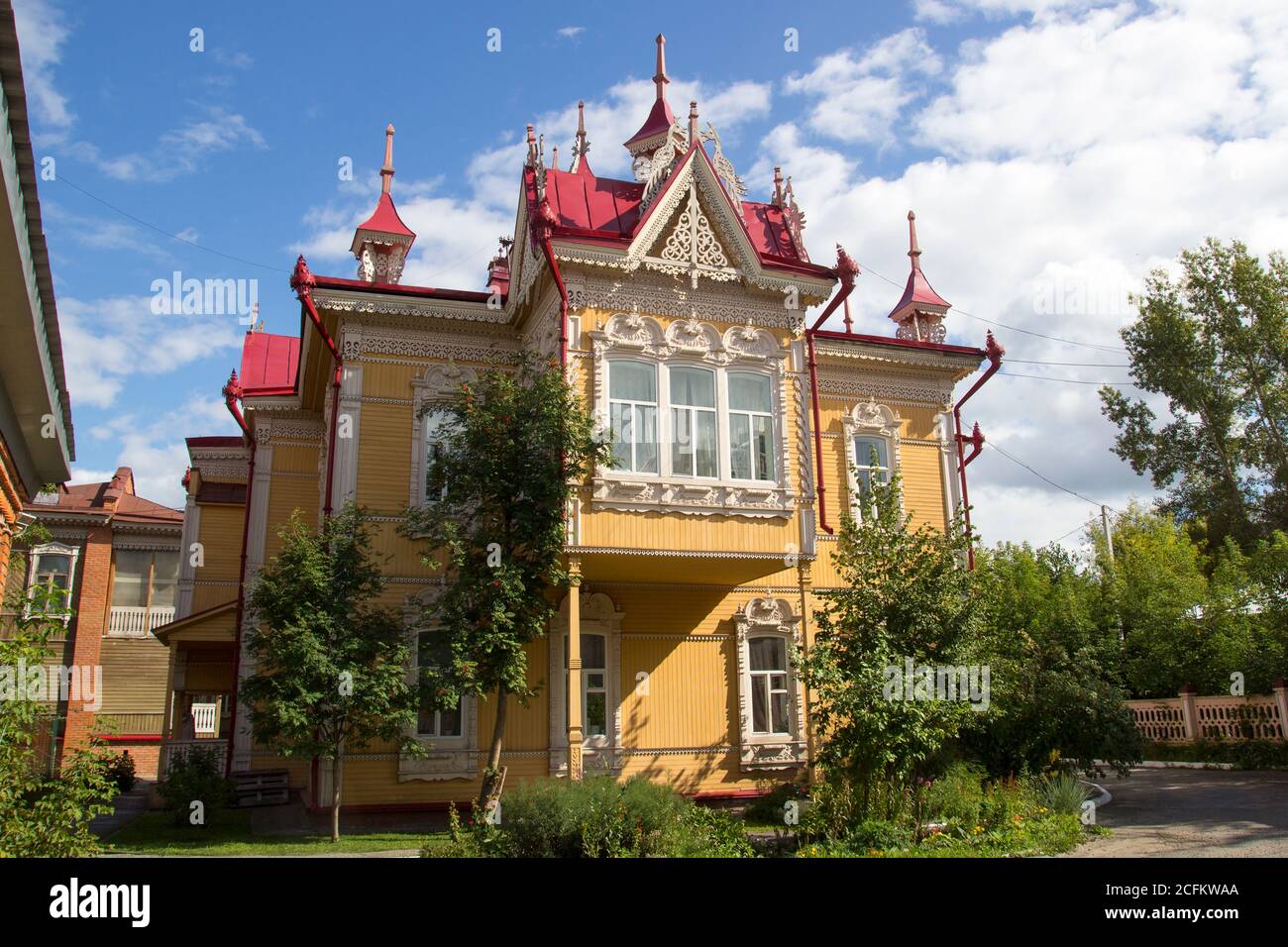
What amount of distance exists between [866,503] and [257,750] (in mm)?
13754

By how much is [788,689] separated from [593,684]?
3.92m

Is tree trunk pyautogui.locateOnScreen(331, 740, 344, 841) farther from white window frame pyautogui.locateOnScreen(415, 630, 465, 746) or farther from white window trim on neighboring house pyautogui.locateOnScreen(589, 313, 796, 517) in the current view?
white window trim on neighboring house pyautogui.locateOnScreen(589, 313, 796, 517)

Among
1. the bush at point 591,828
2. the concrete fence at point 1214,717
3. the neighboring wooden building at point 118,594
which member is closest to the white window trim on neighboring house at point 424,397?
the bush at point 591,828

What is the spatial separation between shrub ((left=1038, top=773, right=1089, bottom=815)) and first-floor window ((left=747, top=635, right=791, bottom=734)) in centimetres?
509

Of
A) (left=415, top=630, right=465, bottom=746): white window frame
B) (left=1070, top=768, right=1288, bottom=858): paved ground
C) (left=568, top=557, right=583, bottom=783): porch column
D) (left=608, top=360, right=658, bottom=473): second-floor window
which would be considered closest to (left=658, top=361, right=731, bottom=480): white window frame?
(left=608, top=360, right=658, bottom=473): second-floor window

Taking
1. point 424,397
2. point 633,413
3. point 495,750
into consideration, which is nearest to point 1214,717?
point 633,413

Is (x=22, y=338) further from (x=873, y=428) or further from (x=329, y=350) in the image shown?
(x=873, y=428)

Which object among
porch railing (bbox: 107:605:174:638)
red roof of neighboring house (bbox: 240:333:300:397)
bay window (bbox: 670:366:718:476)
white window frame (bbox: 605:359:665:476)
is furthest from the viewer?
porch railing (bbox: 107:605:174:638)

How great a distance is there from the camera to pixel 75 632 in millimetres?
28828

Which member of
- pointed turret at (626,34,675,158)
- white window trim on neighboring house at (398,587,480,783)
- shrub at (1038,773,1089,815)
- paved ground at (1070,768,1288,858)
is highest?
pointed turret at (626,34,675,158)

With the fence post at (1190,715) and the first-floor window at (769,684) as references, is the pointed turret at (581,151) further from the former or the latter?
the fence post at (1190,715)

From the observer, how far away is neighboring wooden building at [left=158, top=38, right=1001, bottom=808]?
16.0 meters

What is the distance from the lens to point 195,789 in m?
16.8
